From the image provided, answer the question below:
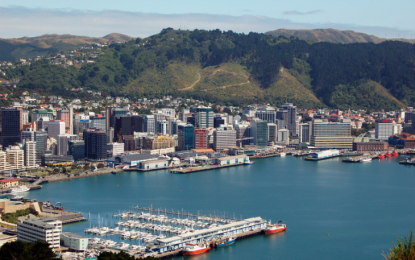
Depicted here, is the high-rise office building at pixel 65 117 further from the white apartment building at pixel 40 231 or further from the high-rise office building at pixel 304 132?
the white apartment building at pixel 40 231

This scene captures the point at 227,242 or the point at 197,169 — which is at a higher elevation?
the point at 197,169

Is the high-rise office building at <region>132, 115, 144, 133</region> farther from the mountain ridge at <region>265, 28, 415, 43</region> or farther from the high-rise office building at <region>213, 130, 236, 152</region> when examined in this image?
the mountain ridge at <region>265, 28, 415, 43</region>

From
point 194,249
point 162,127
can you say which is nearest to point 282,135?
point 162,127

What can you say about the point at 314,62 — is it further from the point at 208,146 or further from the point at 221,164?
the point at 221,164

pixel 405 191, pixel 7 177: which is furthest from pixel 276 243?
pixel 7 177

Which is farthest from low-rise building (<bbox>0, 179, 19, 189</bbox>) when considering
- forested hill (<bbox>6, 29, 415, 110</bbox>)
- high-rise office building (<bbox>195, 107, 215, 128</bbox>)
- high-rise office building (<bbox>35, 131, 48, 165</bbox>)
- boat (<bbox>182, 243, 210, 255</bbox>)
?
forested hill (<bbox>6, 29, 415, 110</bbox>)

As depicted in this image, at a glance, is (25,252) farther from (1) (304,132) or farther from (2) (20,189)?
(1) (304,132)

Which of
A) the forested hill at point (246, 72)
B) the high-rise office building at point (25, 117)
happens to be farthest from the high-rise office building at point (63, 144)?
the forested hill at point (246, 72)
